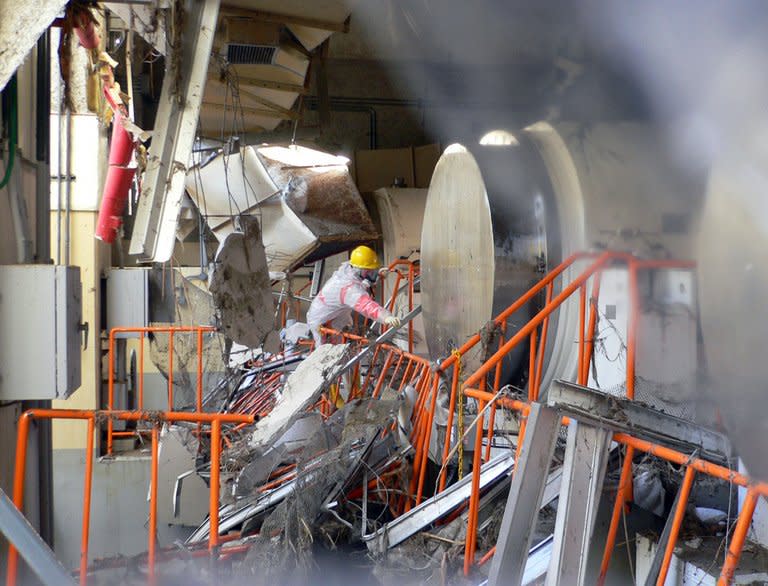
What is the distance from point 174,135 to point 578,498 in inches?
98.9

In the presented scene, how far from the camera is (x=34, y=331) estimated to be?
10.0 ft

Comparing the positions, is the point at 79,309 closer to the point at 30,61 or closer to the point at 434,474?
the point at 30,61

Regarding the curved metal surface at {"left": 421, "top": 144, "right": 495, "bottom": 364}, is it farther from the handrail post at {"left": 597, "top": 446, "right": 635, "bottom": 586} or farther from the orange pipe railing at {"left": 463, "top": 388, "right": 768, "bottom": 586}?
the orange pipe railing at {"left": 463, "top": 388, "right": 768, "bottom": 586}

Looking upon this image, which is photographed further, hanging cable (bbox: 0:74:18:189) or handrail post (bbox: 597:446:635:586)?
hanging cable (bbox: 0:74:18:189)

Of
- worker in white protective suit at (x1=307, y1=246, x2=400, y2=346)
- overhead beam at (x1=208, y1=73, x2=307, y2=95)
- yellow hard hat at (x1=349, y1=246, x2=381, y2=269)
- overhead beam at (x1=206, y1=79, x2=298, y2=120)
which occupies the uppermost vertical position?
overhead beam at (x1=208, y1=73, x2=307, y2=95)

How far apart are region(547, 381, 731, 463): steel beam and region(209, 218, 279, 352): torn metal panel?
247cm

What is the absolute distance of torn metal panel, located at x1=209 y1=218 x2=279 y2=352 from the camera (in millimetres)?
4465

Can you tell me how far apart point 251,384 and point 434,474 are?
380cm

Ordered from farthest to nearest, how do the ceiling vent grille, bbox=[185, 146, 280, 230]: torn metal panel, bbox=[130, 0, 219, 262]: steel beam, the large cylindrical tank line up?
1. bbox=[185, 146, 280, 230]: torn metal panel
2. the ceiling vent grille
3. bbox=[130, 0, 219, 262]: steel beam
4. the large cylindrical tank

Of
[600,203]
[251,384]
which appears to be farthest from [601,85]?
[251,384]

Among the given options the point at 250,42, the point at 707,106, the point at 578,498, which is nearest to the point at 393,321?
the point at 250,42

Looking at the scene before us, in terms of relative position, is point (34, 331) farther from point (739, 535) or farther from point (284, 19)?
point (284, 19)

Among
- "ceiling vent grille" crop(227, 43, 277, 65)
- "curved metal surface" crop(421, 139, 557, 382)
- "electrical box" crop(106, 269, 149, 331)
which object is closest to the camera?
"curved metal surface" crop(421, 139, 557, 382)

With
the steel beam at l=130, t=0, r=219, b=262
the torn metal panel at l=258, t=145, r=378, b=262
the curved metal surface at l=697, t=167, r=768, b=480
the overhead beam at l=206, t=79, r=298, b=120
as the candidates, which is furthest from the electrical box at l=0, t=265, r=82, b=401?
the torn metal panel at l=258, t=145, r=378, b=262
